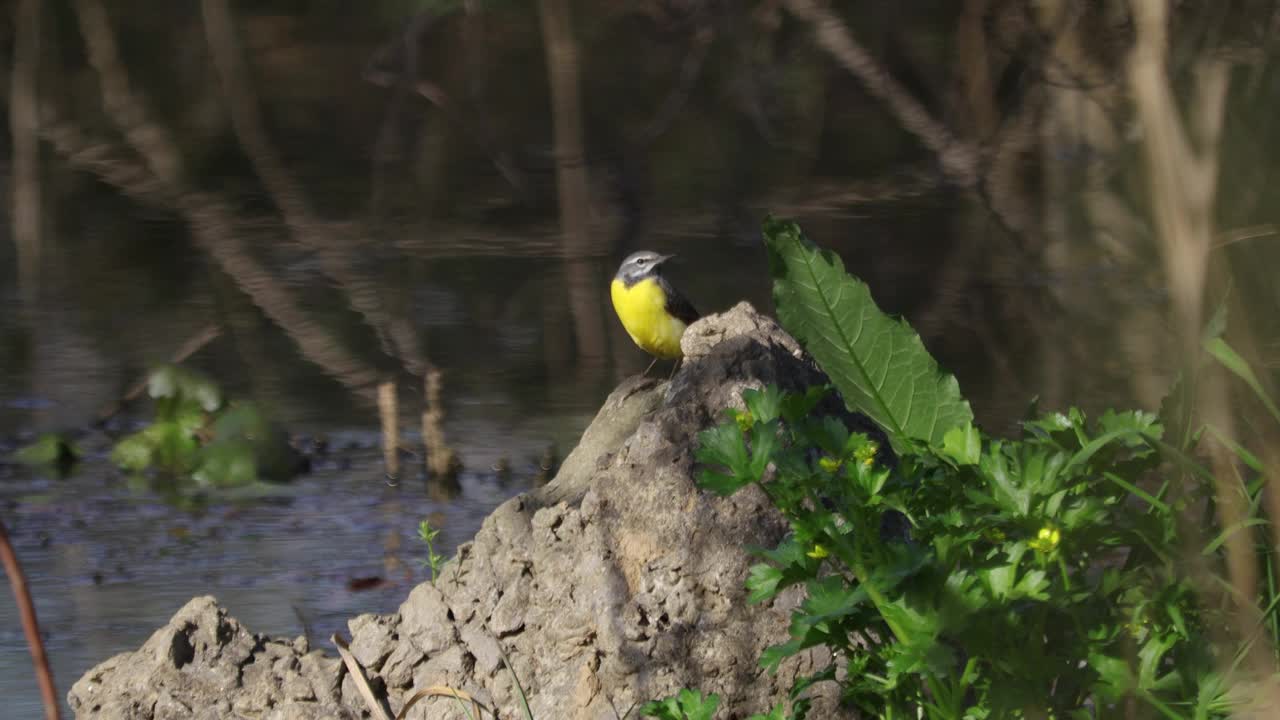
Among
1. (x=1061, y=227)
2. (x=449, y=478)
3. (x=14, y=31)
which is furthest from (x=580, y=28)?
(x=449, y=478)

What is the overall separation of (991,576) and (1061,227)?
7.18 meters

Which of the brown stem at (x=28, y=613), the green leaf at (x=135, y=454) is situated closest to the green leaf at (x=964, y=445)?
the brown stem at (x=28, y=613)

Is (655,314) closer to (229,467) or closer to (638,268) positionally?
(638,268)

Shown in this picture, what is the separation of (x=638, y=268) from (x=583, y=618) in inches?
118

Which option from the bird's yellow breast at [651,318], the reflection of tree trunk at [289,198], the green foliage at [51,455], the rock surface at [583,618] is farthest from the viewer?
the reflection of tree trunk at [289,198]

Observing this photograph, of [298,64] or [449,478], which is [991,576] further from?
[298,64]

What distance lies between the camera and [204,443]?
611cm

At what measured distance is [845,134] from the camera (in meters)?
11.4

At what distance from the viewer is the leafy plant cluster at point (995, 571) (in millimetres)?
2666

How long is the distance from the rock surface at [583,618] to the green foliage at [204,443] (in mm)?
2291

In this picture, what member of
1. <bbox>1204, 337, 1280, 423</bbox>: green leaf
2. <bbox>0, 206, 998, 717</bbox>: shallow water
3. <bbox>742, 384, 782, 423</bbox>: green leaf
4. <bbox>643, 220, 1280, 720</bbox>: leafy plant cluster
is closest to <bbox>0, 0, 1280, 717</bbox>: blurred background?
<bbox>0, 206, 998, 717</bbox>: shallow water

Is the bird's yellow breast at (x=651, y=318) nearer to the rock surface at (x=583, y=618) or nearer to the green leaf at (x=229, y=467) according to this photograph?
the green leaf at (x=229, y=467)

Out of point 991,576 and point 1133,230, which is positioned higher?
point 991,576

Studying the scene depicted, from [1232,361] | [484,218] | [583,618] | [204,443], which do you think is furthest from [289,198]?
[1232,361]
